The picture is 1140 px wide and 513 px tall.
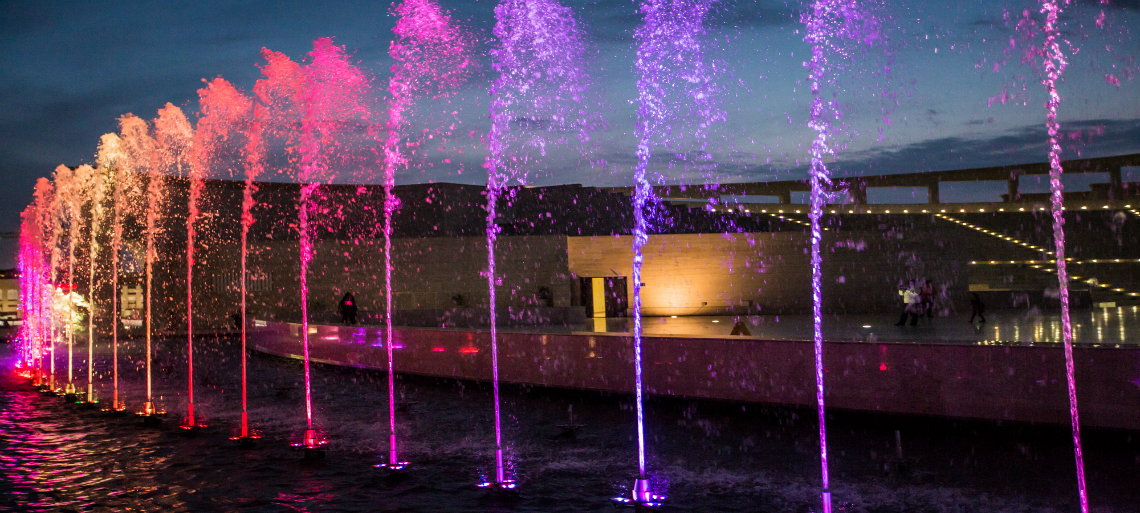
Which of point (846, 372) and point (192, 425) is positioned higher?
point (846, 372)

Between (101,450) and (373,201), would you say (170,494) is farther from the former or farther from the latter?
(373,201)

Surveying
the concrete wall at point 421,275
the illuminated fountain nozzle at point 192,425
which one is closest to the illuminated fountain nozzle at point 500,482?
the illuminated fountain nozzle at point 192,425

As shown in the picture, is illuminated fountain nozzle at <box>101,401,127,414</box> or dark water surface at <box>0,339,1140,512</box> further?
illuminated fountain nozzle at <box>101,401,127,414</box>

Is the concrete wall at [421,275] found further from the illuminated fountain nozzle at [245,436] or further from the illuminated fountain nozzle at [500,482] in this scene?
the illuminated fountain nozzle at [500,482]

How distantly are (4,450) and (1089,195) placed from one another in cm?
5168

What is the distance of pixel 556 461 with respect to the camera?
7418 millimetres

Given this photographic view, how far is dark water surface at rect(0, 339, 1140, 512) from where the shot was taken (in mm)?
5938

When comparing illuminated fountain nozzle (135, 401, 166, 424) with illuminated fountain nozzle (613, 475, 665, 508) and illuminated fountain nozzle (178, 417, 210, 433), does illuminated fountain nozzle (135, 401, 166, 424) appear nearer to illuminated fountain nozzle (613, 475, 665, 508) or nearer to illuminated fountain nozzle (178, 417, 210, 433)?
illuminated fountain nozzle (178, 417, 210, 433)

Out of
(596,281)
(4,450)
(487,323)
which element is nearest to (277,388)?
(4,450)

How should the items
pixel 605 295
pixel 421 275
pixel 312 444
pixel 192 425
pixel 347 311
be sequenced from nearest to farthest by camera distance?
pixel 312 444, pixel 192 425, pixel 347 311, pixel 421 275, pixel 605 295

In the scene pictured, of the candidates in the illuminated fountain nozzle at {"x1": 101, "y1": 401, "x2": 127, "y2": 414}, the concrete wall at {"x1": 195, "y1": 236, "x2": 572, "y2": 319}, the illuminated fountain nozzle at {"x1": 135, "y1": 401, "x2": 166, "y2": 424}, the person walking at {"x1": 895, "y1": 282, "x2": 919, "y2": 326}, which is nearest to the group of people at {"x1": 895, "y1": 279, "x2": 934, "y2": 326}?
the person walking at {"x1": 895, "y1": 282, "x2": 919, "y2": 326}

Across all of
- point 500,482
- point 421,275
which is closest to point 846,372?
point 500,482

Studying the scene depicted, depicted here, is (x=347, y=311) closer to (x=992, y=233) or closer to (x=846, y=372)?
(x=846, y=372)

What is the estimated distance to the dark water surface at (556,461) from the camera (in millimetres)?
5938
